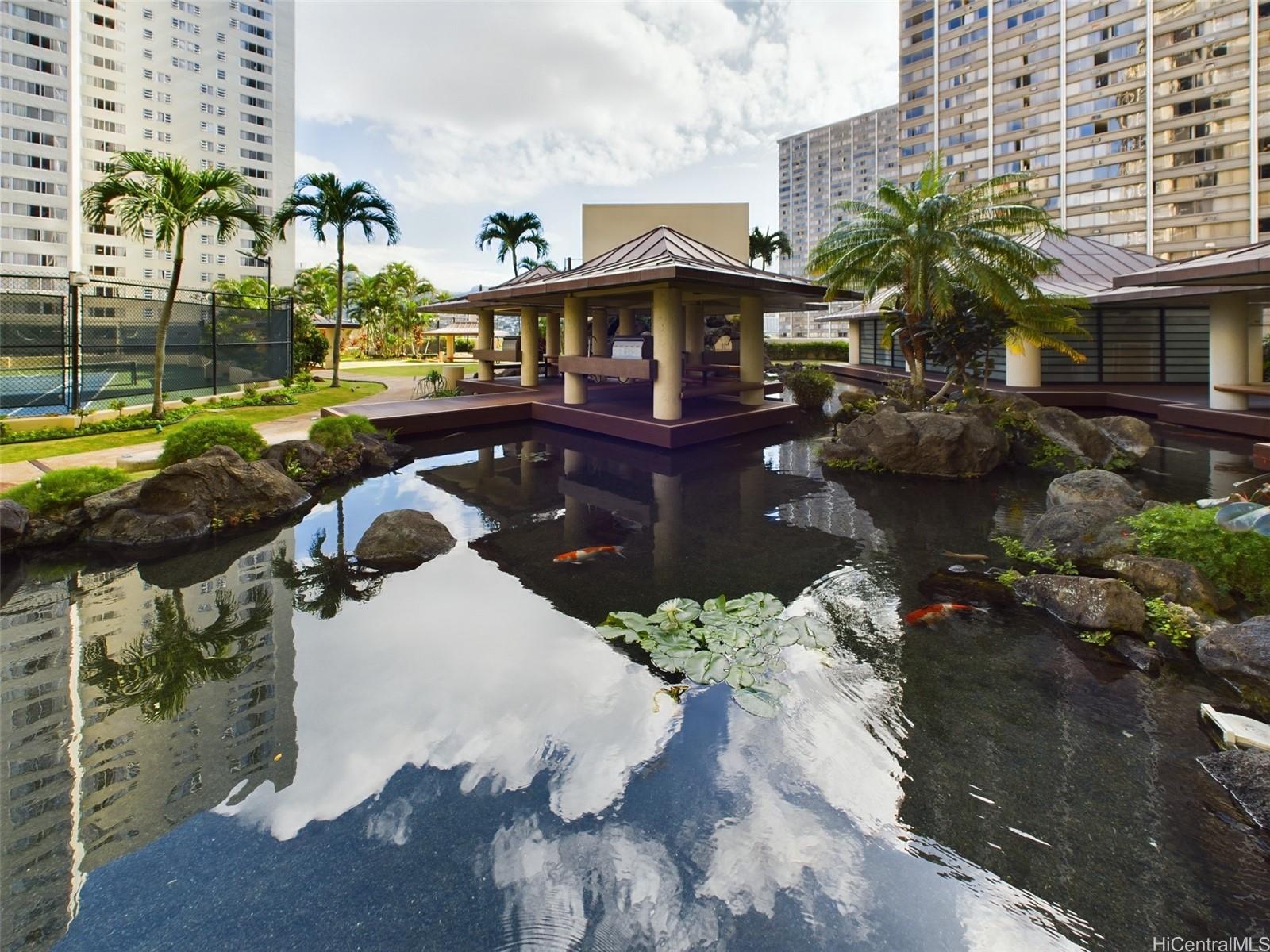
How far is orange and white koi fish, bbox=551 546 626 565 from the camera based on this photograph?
21.9ft

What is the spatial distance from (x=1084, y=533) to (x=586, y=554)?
4.89 meters

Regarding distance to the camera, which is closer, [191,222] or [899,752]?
[899,752]

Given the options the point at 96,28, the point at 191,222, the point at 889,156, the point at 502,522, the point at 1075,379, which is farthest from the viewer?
the point at 889,156

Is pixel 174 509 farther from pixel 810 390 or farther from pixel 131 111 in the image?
pixel 131 111

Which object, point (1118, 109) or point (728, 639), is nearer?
point (728, 639)

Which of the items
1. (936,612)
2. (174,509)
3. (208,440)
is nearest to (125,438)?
(208,440)

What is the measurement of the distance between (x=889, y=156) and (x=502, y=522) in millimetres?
126410

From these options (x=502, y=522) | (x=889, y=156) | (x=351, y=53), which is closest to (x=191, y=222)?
(x=351, y=53)

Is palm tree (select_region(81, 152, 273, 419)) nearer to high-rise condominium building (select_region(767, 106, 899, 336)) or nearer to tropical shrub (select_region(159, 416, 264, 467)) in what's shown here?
tropical shrub (select_region(159, 416, 264, 467))

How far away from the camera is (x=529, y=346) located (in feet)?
67.7

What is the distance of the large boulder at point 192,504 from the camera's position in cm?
730

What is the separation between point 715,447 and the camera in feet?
43.7

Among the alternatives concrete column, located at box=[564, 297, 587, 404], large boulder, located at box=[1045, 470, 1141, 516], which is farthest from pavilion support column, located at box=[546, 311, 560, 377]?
large boulder, located at box=[1045, 470, 1141, 516]

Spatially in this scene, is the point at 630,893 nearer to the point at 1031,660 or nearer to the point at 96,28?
the point at 1031,660
